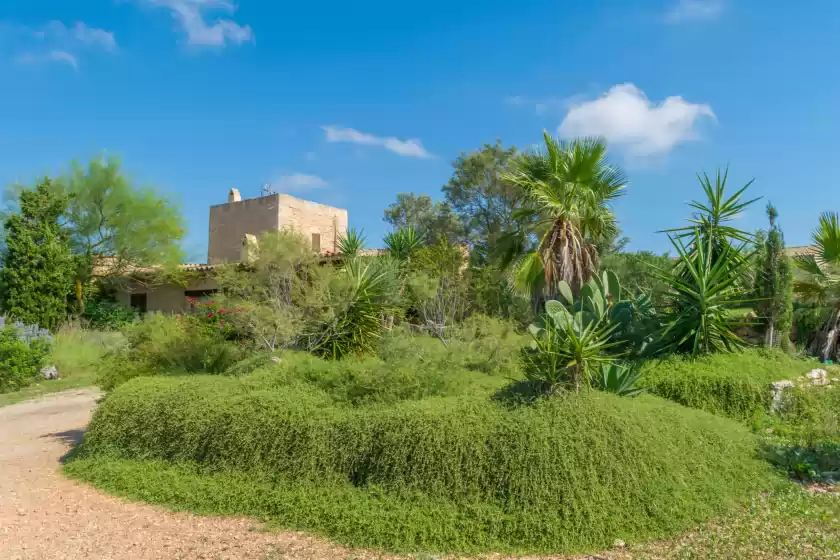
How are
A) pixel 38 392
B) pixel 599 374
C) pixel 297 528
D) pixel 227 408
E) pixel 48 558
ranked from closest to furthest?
pixel 48 558 < pixel 297 528 < pixel 227 408 < pixel 599 374 < pixel 38 392

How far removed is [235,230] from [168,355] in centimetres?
1826

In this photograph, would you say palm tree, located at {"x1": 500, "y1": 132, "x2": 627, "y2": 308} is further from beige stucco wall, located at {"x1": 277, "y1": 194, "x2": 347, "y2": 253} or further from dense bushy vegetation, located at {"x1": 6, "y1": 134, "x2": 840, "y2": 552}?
beige stucco wall, located at {"x1": 277, "y1": 194, "x2": 347, "y2": 253}

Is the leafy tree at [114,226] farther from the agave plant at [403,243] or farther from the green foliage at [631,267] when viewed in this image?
the green foliage at [631,267]

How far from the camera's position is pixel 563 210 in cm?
1017

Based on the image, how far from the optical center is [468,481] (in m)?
4.76

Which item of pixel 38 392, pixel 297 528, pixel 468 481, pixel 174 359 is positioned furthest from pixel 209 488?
pixel 38 392

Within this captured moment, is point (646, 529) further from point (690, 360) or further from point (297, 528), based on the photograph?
point (690, 360)

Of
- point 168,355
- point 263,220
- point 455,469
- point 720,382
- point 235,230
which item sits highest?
point 263,220

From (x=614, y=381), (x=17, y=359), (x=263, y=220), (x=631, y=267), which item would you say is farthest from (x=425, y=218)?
(x=614, y=381)

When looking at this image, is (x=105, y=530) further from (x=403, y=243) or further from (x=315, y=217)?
(x=315, y=217)

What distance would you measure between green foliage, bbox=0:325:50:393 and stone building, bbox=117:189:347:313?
892 centimetres

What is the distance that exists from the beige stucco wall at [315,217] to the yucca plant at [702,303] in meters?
16.9

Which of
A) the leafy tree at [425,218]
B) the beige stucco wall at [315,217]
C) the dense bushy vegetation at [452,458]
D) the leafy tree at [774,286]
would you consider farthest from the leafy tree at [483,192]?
the dense bushy vegetation at [452,458]

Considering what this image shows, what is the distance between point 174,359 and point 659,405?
6688 mm
